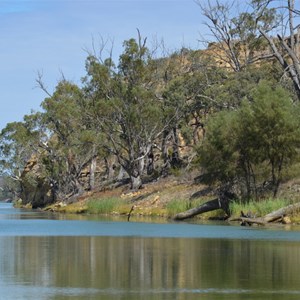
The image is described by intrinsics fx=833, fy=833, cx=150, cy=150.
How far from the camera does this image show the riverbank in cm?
5053

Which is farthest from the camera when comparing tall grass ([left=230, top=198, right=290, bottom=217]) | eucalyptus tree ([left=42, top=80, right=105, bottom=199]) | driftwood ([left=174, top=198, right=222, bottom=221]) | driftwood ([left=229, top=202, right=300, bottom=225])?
eucalyptus tree ([left=42, top=80, right=105, bottom=199])

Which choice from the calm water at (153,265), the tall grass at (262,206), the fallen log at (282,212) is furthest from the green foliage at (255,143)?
the calm water at (153,265)

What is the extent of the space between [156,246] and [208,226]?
1379 centimetres

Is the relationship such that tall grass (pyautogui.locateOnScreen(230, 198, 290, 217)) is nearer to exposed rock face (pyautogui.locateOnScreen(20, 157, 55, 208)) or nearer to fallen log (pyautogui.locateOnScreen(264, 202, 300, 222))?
fallen log (pyautogui.locateOnScreen(264, 202, 300, 222))

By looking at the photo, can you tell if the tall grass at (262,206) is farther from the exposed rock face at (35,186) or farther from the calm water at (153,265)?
the exposed rock face at (35,186)

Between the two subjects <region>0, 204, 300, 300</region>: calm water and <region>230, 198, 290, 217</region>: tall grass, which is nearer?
<region>0, 204, 300, 300</region>: calm water

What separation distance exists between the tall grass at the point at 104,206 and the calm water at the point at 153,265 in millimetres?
28489

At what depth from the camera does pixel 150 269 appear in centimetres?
2564

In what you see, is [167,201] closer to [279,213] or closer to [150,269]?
[279,213]

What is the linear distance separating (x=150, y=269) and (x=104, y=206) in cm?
4717

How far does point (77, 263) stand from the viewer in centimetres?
2730

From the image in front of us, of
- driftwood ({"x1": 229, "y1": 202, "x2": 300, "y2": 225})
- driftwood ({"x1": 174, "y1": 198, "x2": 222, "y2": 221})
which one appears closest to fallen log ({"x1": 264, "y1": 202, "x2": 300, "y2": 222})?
driftwood ({"x1": 229, "y1": 202, "x2": 300, "y2": 225})

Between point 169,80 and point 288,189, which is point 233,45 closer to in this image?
point 169,80

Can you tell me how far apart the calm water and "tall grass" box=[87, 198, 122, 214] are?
28489 mm
